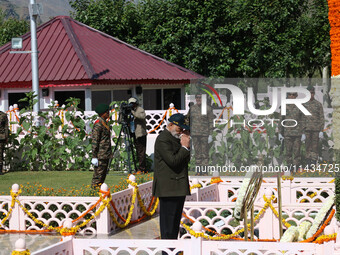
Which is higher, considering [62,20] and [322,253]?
[62,20]

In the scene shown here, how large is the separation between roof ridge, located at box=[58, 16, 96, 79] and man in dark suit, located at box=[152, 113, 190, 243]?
16.9m

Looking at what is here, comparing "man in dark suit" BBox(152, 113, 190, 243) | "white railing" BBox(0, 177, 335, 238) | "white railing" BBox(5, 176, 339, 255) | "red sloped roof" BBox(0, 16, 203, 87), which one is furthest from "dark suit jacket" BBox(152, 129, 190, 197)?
"red sloped roof" BBox(0, 16, 203, 87)

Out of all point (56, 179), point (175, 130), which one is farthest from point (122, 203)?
point (56, 179)

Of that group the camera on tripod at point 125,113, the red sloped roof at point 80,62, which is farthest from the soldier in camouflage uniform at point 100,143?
the red sloped roof at point 80,62

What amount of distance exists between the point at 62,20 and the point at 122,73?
435 cm

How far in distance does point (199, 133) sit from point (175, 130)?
8.09 metres

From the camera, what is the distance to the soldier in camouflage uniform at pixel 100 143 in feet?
40.7

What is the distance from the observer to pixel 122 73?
88.3 feet

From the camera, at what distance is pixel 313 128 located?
51.8ft

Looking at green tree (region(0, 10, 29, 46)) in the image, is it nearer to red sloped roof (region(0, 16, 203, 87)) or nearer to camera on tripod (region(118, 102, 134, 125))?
red sloped roof (region(0, 16, 203, 87))

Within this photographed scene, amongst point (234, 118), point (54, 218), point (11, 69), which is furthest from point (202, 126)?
point (11, 69)

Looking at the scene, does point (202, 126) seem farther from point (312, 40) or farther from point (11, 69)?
point (312, 40)

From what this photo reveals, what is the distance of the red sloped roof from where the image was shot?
25.6 metres

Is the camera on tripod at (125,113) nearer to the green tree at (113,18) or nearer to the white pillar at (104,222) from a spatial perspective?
the white pillar at (104,222)
